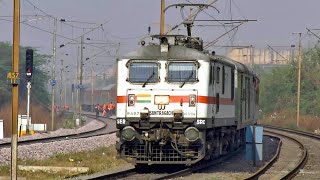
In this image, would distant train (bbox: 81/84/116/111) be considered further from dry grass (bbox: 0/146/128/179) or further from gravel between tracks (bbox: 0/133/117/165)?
dry grass (bbox: 0/146/128/179)

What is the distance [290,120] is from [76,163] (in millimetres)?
49900

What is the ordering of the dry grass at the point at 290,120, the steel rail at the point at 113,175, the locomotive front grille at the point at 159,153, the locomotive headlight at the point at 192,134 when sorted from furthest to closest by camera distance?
the dry grass at the point at 290,120 < the locomotive front grille at the point at 159,153 < the locomotive headlight at the point at 192,134 < the steel rail at the point at 113,175

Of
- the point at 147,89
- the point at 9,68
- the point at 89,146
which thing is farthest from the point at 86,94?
the point at 147,89

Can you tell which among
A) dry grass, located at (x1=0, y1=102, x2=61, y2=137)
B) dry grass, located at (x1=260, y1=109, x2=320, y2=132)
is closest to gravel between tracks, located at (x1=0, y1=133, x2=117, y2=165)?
dry grass, located at (x1=0, y1=102, x2=61, y2=137)

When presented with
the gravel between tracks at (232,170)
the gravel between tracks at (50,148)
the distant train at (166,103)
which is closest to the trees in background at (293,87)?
the gravel between tracks at (50,148)

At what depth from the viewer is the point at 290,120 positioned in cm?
7069

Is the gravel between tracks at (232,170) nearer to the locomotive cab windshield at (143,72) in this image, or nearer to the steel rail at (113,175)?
the steel rail at (113,175)

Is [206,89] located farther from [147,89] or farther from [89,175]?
[89,175]

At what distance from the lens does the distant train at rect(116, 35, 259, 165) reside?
19.7 meters

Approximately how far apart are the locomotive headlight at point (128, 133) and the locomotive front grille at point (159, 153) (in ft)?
1.30

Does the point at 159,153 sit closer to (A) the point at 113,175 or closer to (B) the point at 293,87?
(A) the point at 113,175

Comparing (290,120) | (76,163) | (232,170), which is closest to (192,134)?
(232,170)

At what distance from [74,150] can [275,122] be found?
48914 mm

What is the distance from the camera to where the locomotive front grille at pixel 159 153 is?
19.9 m
